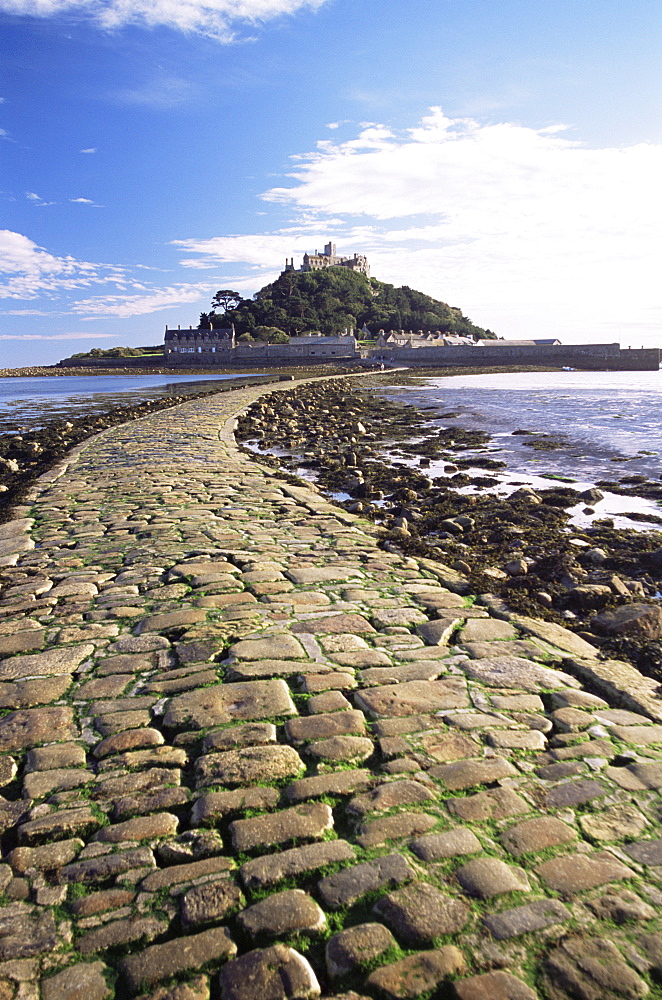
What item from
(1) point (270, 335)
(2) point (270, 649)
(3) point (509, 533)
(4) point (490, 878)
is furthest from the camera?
(1) point (270, 335)

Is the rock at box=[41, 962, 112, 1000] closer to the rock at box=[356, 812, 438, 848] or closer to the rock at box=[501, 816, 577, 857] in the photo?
the rock at box=[356, 812, 438, 848]

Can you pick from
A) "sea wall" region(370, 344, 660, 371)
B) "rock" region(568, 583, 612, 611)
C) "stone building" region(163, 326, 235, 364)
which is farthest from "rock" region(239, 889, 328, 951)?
"stone building" region(163, 326, 235, 364)

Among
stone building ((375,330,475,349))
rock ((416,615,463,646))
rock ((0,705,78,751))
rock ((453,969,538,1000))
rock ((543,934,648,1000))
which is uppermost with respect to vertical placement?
stone building ((375,330,475,349))

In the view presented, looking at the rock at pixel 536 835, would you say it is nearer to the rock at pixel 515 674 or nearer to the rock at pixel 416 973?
the rock at pixel 416 973

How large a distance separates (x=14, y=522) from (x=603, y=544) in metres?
6.39

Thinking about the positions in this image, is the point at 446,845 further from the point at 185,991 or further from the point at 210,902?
the point at 185,991

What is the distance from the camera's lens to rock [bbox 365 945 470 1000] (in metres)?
1.62

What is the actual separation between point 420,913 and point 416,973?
0.19 m

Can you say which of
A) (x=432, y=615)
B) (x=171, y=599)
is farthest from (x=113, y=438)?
(x=432, y=615)

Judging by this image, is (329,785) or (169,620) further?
(169,620)

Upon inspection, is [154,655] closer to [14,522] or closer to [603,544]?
[14,522]

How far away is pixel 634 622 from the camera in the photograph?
4.18 metres

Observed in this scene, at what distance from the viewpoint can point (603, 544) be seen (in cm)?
689

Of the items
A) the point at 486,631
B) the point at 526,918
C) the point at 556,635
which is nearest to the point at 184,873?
the point at 526,918
